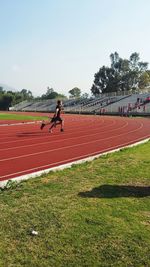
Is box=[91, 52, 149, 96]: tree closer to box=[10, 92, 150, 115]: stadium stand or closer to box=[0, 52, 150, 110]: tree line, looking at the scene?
box=[0, 52, 150, 110]: tree line

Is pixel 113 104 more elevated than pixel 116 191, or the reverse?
pixel 113 104

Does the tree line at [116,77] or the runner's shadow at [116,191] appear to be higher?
the tree line at [116,77]

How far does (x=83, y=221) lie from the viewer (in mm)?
4895

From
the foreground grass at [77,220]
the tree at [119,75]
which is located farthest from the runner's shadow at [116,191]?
the tree at [119,75]

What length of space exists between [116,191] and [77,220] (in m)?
1.64

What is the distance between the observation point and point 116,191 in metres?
6.40

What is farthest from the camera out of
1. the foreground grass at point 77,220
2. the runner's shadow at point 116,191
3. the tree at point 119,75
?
the tree at point 119,75

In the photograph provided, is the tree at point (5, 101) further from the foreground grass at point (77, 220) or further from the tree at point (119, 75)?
the foreground grass at point (77, 220)

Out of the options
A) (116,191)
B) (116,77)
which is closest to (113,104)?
(116,77)

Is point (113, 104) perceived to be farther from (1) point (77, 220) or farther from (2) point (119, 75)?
(1) point (77, 220)

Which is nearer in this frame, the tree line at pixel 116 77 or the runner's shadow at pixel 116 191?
the runner's shadow at pixel 116 191

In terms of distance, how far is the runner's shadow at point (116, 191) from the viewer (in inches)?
242

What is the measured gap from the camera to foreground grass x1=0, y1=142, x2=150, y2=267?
391 centimetres

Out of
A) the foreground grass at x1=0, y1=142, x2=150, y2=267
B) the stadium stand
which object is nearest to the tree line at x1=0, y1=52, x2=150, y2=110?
the stadium stand
